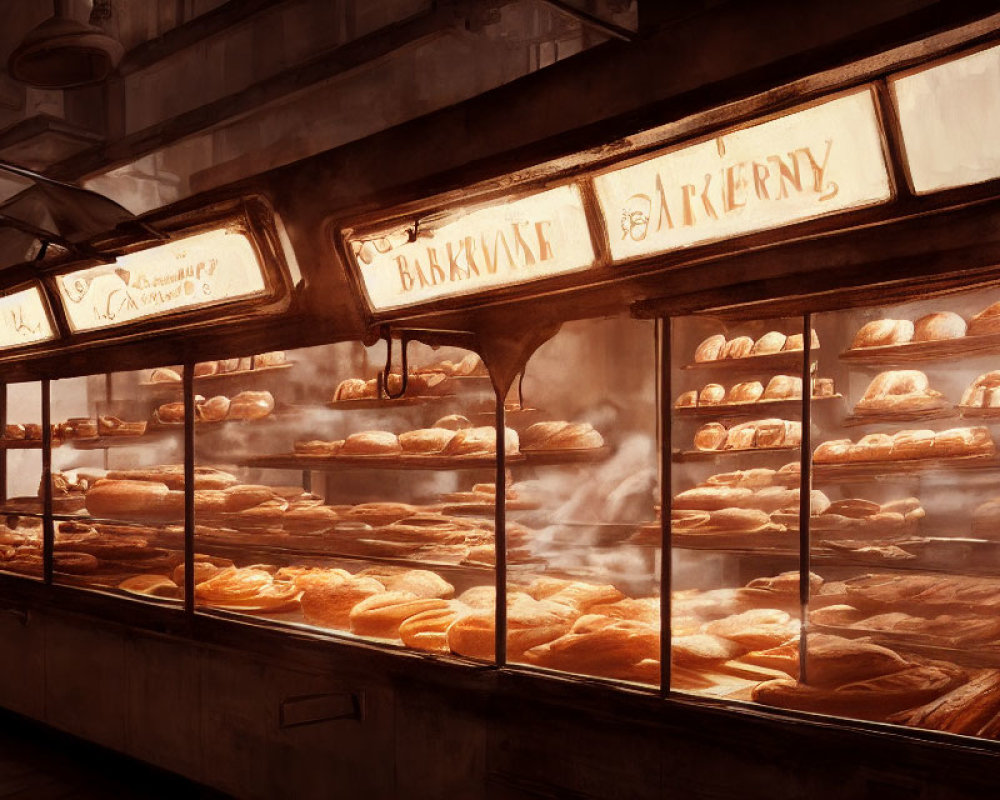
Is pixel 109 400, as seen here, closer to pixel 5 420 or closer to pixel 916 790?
pixel 5 420

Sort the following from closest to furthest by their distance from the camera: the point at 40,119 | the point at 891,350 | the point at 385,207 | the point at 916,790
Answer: the point at 916,790, the point at 385,207, the point at 891,350, the point at 40,119

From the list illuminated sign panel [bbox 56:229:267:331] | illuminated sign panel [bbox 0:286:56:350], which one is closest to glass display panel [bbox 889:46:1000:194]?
illuminated sign panel [bbox 56:229:267:331]

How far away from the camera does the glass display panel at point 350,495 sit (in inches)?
199

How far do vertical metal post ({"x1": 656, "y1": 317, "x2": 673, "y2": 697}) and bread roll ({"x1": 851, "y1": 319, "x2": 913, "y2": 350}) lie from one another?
5.53 feet

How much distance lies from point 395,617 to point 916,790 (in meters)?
2.59

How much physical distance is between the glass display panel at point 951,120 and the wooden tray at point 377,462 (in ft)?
8.42

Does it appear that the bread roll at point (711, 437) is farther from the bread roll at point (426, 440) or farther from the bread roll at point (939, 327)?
the bread roll at point (426, 440)

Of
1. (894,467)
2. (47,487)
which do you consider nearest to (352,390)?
(47,487)

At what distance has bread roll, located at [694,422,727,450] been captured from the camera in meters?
5.46

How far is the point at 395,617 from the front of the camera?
479 centimetres

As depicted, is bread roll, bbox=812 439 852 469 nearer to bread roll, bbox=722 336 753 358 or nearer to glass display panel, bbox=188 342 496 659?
bread roll, bbox=722 336 753 358

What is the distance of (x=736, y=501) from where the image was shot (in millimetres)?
4855

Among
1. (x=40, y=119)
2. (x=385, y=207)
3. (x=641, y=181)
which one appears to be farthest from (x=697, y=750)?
(x=40, y=119)

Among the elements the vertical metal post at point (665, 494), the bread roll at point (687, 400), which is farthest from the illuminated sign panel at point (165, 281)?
the bread roll at point (687, 400)
